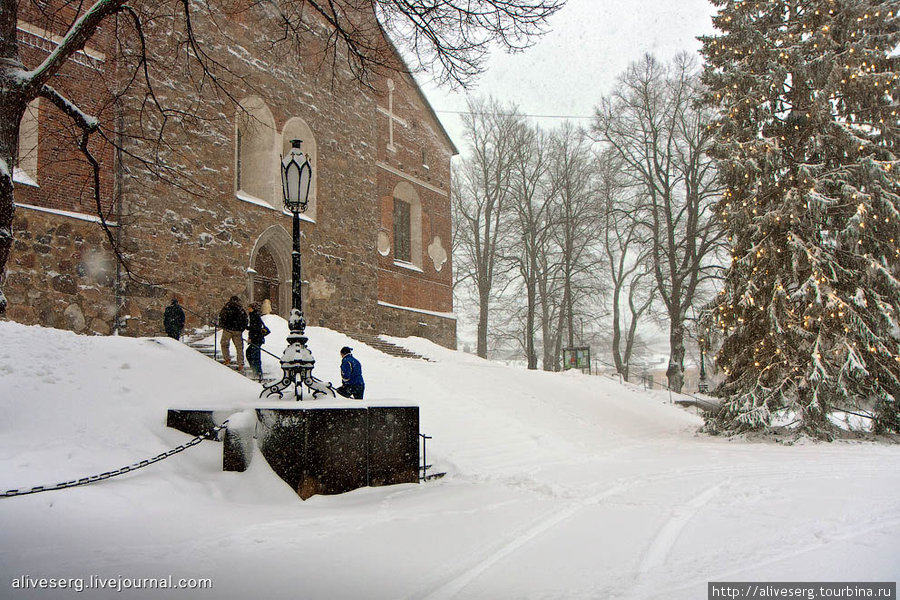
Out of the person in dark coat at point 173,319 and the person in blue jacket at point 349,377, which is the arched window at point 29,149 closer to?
the person in dark coat at point 173,319

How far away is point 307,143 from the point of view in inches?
753

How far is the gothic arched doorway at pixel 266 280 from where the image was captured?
17.6 meters

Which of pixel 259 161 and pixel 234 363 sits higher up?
pixel 259 161

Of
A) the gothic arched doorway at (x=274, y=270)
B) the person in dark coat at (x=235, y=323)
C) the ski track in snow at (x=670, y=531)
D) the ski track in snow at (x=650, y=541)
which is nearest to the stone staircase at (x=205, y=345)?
the person in dark coat at (x=235, y=323)

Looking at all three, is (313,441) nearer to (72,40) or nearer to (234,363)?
(72,40)

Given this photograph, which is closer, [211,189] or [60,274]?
[60,274]

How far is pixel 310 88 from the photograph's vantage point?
1927 centimetres

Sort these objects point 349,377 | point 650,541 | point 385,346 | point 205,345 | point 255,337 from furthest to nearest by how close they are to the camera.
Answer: point 385,346, point 205,345, point 255,337, point 349,377, point 650,541

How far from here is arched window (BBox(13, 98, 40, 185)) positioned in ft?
39.9

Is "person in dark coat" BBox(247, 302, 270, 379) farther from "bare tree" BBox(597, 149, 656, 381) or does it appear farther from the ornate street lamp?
"bare tree" BBox(597, 149, 656, 381)

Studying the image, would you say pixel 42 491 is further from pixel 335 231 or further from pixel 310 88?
pixel 310 88

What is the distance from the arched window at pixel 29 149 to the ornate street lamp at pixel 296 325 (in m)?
7.98

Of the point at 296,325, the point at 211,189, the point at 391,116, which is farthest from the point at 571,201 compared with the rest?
the point at 296,325

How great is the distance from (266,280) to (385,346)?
4.13 m
